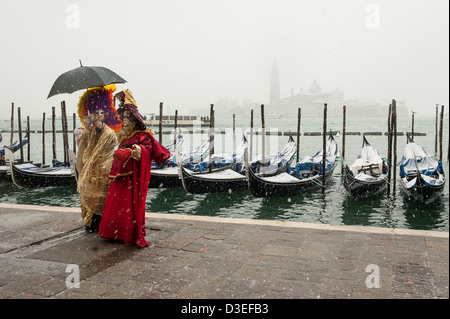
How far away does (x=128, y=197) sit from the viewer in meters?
3.91

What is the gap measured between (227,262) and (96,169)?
5.93ft

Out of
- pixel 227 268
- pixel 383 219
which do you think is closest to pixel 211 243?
pixel 227 268

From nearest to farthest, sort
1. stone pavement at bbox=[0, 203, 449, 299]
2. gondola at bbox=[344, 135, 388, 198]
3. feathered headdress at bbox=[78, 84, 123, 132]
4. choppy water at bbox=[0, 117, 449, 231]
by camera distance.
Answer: stone pavement at bbox=[0, 203, 449, 299]
feathered headdress at bbox=[78, 84, 123, 132]
choppy water at bbox=[0, 117, 449, 231]
gondola at bbox=[344, 135, 388, 198]

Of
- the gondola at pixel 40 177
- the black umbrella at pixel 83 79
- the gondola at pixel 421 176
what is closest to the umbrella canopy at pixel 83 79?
the black umbrella at pixel 83 79

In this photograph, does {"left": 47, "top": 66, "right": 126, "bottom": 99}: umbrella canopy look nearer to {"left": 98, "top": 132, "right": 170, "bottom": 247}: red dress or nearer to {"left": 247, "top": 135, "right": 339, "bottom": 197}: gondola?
{"left": 98, "top": 132, "right": 170, "bottom": 247}: red dress

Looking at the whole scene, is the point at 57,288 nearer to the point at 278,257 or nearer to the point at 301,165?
the point at 278,257

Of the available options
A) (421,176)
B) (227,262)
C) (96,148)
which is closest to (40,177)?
(96,148)

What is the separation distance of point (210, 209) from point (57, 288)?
28.2 feet

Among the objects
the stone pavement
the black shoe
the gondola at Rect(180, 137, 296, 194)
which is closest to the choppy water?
the gondola at Rect(180, 137, 296, 194)

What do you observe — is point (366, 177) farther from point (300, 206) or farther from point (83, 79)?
point (83, 79)

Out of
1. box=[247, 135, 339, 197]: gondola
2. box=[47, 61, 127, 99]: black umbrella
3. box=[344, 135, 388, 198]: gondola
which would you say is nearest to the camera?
box=[47, 61, 127, 99]: black umbrella

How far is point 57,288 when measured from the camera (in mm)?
2850

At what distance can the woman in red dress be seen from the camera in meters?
3.86

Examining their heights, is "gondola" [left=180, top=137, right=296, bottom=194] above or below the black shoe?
below
